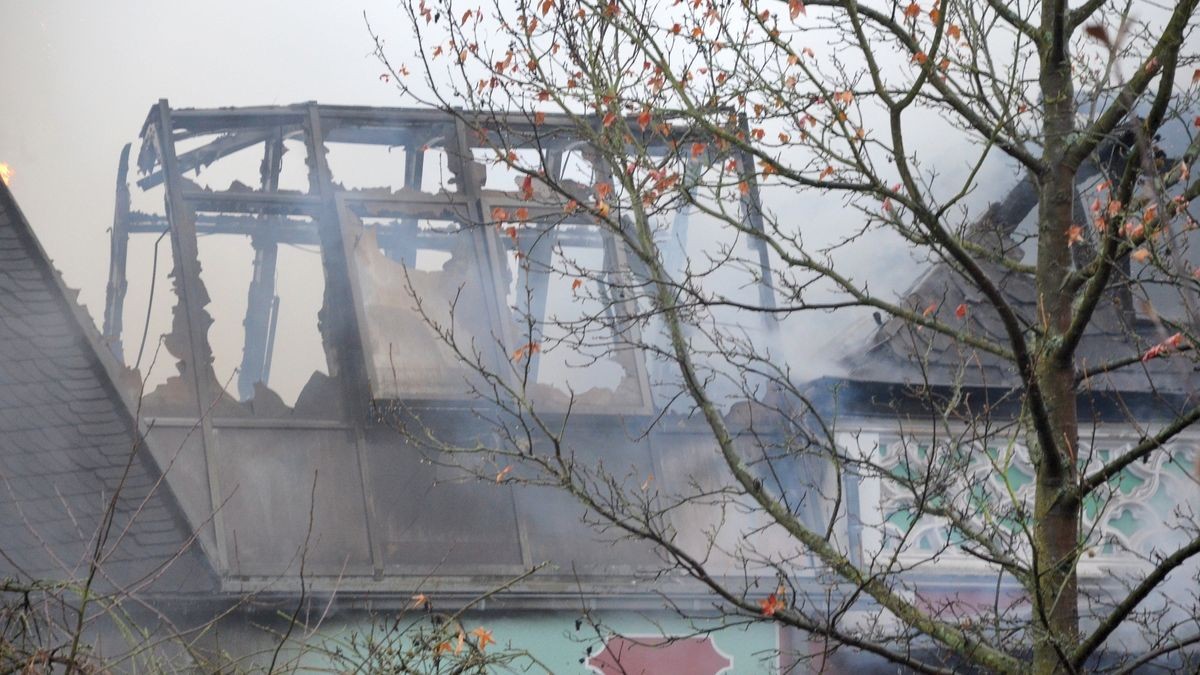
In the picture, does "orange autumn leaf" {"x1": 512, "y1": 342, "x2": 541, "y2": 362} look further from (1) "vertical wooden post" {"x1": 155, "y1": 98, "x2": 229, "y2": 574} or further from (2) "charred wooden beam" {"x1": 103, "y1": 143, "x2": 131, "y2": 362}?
(2) "charred wooden beam" {"x1": 103, "y1": 143, "x2": 131, "y2": 362}

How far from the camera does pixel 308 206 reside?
9.99 metres

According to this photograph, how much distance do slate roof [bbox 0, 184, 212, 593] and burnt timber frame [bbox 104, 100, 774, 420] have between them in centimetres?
64

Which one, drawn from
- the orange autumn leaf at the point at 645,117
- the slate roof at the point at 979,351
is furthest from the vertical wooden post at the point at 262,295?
the slate roof at the point at 979,351

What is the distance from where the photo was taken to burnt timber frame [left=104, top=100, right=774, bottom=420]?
9422 millimetres

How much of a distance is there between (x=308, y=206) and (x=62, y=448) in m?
2.63

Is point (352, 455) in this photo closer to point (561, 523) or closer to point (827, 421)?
point (561, 523)

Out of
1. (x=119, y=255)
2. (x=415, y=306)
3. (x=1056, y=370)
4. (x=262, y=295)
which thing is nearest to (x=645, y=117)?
(x=1056, y=370)

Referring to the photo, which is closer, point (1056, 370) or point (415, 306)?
point (1056, 370)

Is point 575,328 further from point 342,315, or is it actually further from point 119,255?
point 119,255

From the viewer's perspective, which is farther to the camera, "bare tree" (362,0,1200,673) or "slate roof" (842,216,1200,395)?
"slate roof" (842,216,1200,395)

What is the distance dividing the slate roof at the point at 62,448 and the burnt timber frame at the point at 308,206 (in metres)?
0.64

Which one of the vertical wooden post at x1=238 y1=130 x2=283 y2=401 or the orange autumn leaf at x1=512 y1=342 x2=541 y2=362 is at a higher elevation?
the vertical wooden post at x1=238 y1=130 x2=283 y2=401

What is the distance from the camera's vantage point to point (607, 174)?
32.3 feet

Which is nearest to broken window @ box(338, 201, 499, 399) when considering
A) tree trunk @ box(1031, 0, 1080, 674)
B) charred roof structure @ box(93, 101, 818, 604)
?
charred roof structure @ box(93, 101, 818, 604)
